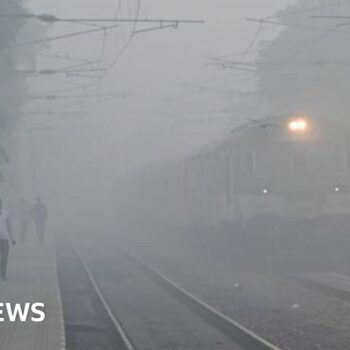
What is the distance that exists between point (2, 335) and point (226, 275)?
11206mm

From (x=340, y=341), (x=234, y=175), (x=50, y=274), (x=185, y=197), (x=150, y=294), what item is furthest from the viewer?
(x=185, y=197)

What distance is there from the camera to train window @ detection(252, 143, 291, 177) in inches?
1071

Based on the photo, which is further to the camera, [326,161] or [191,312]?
[326,161]

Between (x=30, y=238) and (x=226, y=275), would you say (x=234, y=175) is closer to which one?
(x=226, y=275)

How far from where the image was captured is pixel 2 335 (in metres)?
12.8

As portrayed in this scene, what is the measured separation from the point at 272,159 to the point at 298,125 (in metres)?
1.09

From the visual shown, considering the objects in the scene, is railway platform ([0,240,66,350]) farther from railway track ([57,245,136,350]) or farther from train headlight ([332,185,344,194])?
train headlight ([332,185,344,194])

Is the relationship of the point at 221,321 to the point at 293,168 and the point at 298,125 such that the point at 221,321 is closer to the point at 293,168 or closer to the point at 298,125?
the point at 293,168

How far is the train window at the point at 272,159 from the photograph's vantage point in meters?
27.2

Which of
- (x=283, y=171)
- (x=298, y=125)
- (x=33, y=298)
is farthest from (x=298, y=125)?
(x=33, y=298)

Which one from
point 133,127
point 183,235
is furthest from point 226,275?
point 133,127

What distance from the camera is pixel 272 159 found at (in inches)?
1083

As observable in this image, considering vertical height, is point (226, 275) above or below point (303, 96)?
below

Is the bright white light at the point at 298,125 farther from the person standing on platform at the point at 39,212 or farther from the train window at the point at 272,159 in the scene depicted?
the person standing on platform at the point at 39,212
